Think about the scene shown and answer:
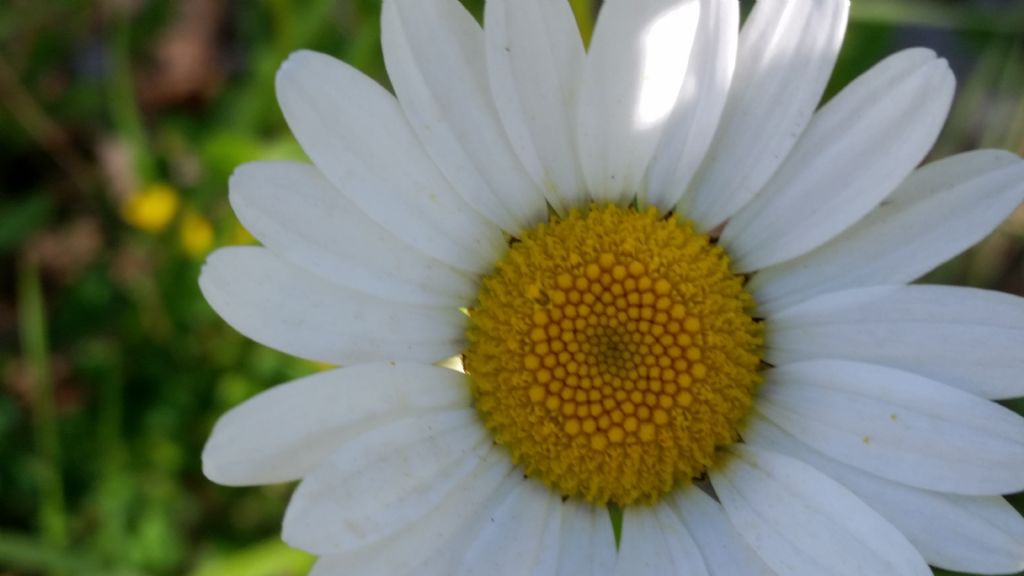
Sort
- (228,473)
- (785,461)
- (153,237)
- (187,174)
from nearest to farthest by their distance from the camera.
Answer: (228,473) → (785,461) → (153,237) → (187,174)

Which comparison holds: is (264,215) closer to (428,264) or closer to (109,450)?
(428,264)

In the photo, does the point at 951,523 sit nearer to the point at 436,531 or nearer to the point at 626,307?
the point at 626,307

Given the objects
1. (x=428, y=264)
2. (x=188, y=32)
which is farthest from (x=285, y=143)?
(x=188, y=32)

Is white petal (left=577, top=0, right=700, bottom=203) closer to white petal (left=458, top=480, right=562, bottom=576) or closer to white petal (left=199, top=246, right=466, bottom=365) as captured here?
white petal (left=199, top=246, right=466, bottom=365)

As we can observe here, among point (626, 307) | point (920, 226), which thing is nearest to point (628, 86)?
point (626, 307)

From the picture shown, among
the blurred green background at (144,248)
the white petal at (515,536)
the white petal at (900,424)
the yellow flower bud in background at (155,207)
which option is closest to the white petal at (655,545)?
the white petal at (515,536)

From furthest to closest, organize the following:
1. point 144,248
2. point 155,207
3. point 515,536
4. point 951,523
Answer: point 144,248 → point 155,207 → point 515,536 → point 951,523

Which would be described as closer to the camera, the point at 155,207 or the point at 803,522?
the point at 803,522
